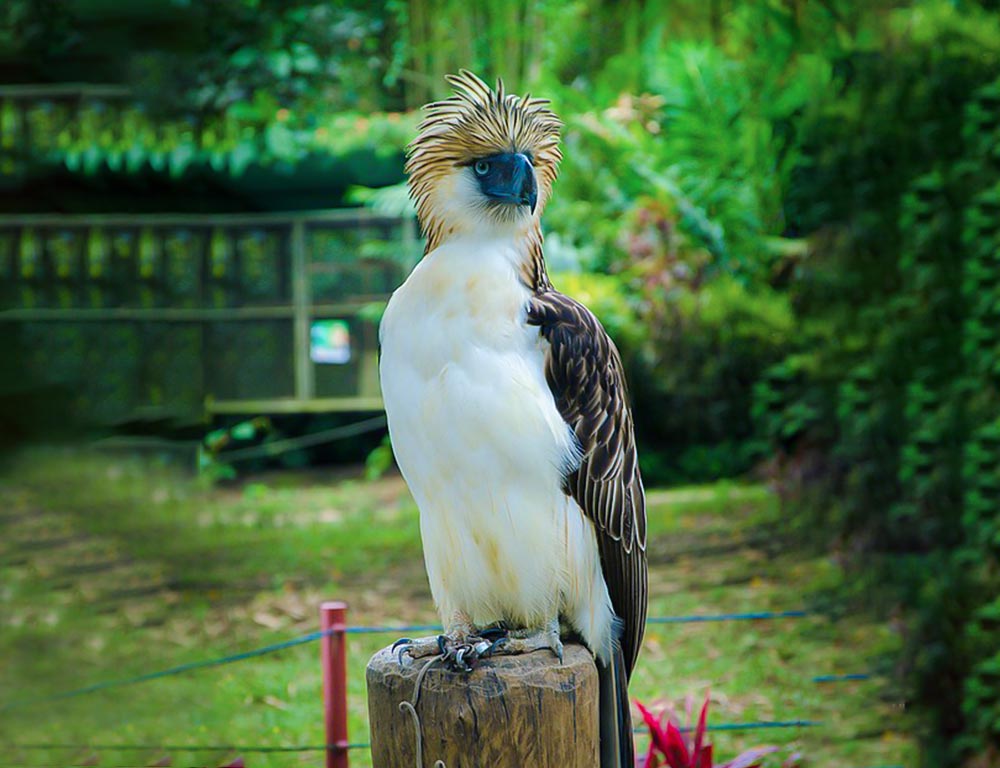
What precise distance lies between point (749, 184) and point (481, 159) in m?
4.45

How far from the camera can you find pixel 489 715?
164 centimetres

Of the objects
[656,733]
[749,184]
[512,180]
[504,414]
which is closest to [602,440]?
[504,414]

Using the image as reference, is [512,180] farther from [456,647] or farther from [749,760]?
[749,760]

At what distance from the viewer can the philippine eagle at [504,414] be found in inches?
69.9

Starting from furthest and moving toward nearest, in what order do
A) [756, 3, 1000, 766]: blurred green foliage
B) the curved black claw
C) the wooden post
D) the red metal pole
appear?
[756, 3, 1000, 766]: blurred green foliage < the red metal pole < the curved black claw < the wooden post

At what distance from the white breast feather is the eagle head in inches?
2.3

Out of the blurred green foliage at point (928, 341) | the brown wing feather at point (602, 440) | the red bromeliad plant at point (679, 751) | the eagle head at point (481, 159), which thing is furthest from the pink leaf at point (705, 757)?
the eagle head at point (481, 159)

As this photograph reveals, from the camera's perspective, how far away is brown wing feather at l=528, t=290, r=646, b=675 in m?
1.84

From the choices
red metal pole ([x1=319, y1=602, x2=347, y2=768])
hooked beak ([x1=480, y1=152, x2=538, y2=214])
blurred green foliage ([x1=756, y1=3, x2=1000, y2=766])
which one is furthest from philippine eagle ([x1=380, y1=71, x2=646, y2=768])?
blurred green foliage ([x1=756, y1=3, x2=1000, y2=766])

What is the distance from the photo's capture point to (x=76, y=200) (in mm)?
1031

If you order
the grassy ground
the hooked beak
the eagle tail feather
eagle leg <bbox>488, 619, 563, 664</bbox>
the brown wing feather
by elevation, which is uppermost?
the hooked beak

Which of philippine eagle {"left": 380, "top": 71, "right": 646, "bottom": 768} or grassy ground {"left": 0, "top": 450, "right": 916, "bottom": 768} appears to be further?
grassy ground {"left": 0, "top": 450, "right": 916, "bottom": 768}

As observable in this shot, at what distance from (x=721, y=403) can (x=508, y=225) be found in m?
4.28

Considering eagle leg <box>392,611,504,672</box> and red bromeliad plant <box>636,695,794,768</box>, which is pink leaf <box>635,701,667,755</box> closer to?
red bromeliad plant <box>636,695,794,768</box>
